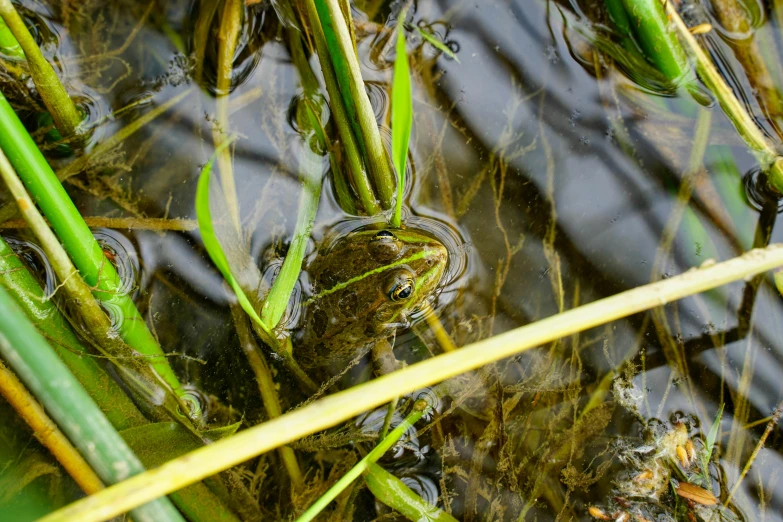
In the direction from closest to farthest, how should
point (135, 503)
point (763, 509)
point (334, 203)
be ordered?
point (135, 503) < point (763, 509) < point (334, 203)

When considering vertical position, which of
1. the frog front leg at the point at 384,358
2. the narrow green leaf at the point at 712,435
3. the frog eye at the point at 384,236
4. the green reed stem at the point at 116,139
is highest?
the green reed stem at the point at 116,139

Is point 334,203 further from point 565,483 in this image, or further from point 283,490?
point 565,483

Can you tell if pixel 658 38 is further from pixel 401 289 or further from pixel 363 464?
pixel 363 464

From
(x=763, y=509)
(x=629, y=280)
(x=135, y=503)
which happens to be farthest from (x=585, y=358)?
(x=135, y=503)

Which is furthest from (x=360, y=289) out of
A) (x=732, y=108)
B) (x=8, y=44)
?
(x=732, y=108)

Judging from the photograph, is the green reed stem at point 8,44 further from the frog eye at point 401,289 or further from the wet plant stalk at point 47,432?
the frog eye at point 401,289

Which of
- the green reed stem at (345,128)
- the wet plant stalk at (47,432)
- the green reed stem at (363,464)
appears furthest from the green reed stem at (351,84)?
the wet plant stalk at (47,432)
